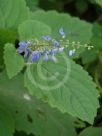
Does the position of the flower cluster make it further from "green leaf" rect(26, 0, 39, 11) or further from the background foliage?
"green leaf" rect(26, 0, 39, 11)

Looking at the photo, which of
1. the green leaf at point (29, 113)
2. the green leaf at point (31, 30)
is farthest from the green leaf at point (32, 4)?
the green leaf at point (31, 30)

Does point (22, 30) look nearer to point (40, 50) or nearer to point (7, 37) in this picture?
point (7, 37)

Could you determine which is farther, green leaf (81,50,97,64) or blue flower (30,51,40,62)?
green leaf (81,50,97,64)

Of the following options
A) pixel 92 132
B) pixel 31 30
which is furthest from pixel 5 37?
pixel 92 132

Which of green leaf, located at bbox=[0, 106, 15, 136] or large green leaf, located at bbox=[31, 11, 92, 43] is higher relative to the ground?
large green leaf, located at bbox=[31, 11, 92, 43]

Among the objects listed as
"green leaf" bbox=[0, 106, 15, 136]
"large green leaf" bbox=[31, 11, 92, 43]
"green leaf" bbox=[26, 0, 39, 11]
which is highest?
"large green leaf" bbox=[31, 11, 92, 43]

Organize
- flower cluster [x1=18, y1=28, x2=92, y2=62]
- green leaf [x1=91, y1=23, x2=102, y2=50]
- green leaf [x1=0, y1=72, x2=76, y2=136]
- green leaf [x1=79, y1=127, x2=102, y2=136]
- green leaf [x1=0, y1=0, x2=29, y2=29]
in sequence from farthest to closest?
green leaf [x1=91, y1=23, x2=102, y2=50]
green leaf [x1=79, y1=127, x2=102, y2=136]
green leaf [x1=0, y1=72, x2=76, y2=136]
green leaf [x1=0, y1=0, x2=29, y2=29]
flower cluster [x1=18, y1=28, x2=92, y2=62]

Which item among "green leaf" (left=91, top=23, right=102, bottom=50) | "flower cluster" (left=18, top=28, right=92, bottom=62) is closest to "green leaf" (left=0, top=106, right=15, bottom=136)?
"flower cluster" (left=18, top=28, right=92, bottom=62)
